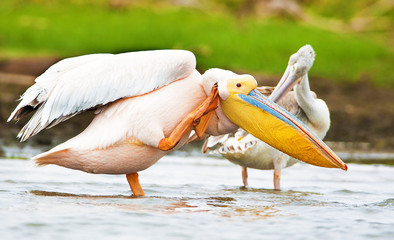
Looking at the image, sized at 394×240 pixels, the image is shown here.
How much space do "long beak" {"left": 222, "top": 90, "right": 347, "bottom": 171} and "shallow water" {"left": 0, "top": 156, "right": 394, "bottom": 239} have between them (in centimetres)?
37

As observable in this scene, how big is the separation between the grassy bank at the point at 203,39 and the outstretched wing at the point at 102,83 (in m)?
8.47

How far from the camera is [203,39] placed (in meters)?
15.2

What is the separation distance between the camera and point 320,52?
50.0 feet

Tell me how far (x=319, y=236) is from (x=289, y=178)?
3.41 m

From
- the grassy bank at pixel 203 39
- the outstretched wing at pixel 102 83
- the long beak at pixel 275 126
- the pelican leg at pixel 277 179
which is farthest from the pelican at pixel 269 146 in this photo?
the grassy bank at pixel 203 39

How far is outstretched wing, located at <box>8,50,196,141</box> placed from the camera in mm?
5137

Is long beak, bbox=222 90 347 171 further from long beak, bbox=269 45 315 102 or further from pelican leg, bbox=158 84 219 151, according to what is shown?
long beak, bbox=269 45 315 102

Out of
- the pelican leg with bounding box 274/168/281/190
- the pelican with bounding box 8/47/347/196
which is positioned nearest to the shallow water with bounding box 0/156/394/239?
the pelican leg with bounding box 274/168/281/190

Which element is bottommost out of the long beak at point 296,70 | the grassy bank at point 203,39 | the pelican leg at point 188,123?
the pelican leg at point 188,123

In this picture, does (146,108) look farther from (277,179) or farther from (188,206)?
(277,179)

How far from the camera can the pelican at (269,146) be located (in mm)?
6840

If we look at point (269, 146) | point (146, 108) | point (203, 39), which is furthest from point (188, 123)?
point (203, 39)

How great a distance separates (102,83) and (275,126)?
3.70ft

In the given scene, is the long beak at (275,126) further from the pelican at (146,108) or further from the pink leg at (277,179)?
the pink leg at (277,179)
